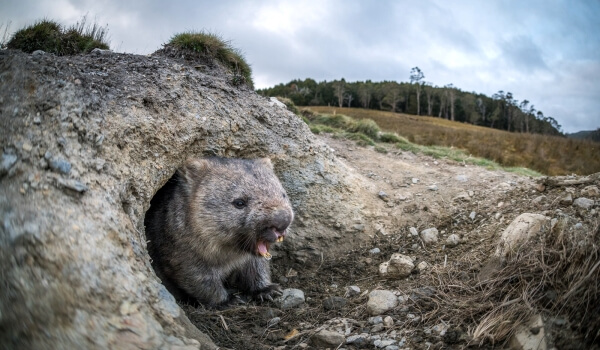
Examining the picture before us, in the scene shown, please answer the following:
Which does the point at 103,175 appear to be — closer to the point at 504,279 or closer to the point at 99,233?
the point at 99,233

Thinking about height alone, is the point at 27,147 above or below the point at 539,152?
below

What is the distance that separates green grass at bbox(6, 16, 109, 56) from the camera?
5.62 meters

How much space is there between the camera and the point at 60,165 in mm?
2842

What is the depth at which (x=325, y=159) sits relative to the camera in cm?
580

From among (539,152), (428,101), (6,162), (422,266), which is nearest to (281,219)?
(422,266)

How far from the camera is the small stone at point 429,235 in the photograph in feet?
15.9

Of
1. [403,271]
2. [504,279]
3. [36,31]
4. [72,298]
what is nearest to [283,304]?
[403,271]

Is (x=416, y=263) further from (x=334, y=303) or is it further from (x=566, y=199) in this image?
(x=566, y=199)

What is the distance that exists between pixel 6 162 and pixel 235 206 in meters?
1.93

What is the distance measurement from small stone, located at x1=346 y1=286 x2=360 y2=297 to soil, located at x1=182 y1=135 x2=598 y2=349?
0.12 ft

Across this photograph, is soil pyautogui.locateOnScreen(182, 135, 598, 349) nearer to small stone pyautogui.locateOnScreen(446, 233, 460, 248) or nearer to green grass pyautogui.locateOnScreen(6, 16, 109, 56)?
small stone pyautogui.locateOnScreen(446, 233, 460, 248)

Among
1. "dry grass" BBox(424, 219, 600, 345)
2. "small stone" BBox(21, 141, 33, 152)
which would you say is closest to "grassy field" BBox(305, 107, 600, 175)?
"dry grass" BBox(424, 219, 600, 345)

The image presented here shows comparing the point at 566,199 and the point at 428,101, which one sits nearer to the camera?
the point at 566,199

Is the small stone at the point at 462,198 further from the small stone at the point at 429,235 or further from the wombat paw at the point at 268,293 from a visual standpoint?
the wombat paw at the point at 268,293
